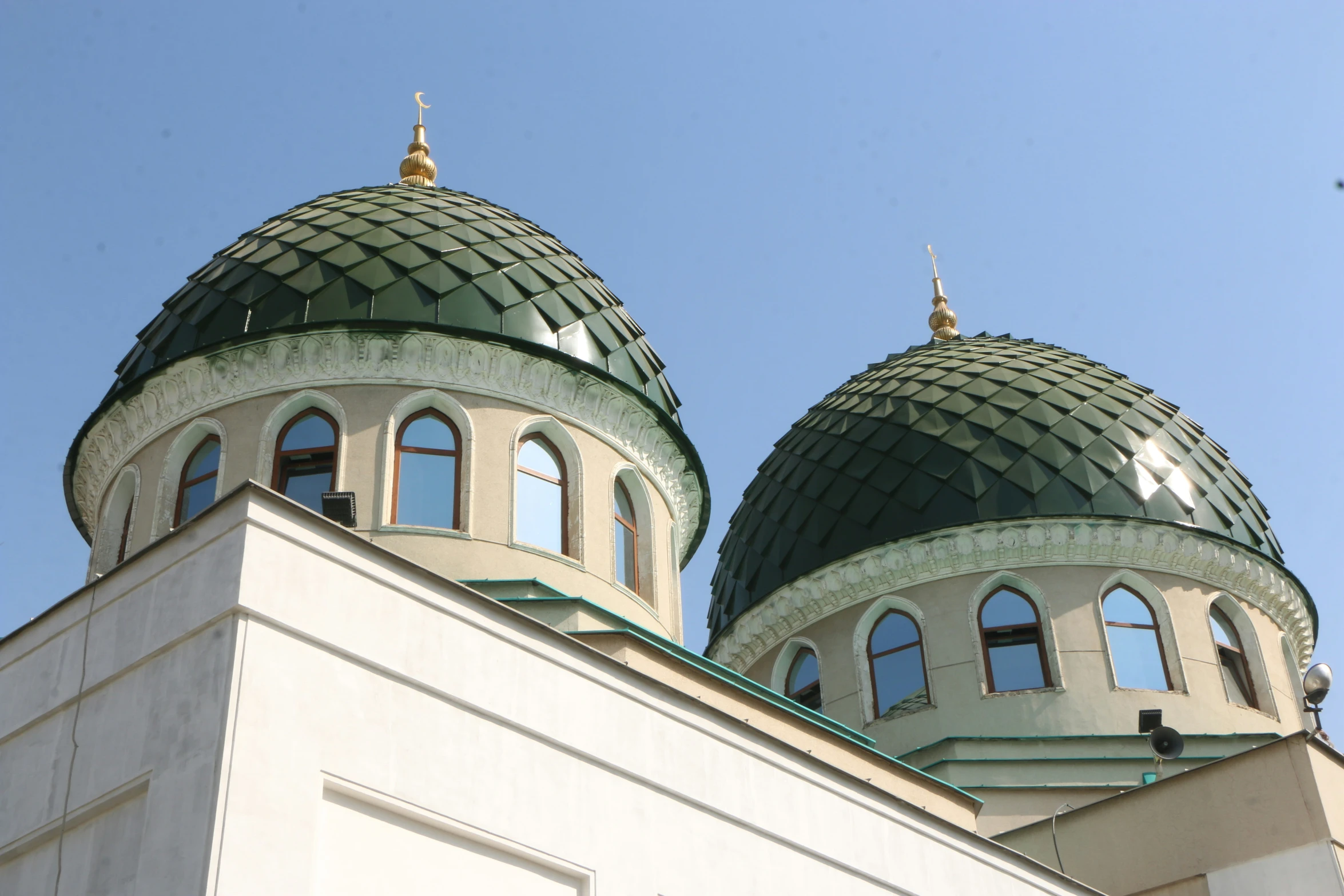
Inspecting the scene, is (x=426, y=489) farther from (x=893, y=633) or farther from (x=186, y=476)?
(x=893, y=633)

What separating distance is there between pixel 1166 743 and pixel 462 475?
7.15 meters

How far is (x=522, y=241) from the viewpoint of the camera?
1489 cm

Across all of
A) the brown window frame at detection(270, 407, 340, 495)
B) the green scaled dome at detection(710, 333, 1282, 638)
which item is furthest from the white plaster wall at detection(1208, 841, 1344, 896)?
the brown window frame at detection(270, 407, 340, 495)

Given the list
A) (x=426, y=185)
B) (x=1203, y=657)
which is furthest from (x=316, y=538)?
(x=1203, y=657)

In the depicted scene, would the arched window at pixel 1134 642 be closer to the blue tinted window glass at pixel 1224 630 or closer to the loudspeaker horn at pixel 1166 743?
the blue tinted window glass at pixel 1224 630

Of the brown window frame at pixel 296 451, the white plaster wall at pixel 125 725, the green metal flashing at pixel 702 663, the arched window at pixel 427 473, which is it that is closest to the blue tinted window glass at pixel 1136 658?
the green metal flashing at pixel 702 663

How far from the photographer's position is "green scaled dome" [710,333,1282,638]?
17781mm

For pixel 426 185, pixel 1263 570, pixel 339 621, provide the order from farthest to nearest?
1. pixel 1263 570
2. pixel 426 185
3. pixel 339 621

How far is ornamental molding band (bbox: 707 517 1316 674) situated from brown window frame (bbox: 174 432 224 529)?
765 cm

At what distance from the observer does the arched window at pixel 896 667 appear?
17062 millimetres

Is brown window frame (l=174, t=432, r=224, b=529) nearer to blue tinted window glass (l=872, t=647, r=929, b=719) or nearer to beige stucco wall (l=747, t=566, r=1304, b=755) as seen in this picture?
beige stucco wall (l=747, t=566, r=1304, b=755)

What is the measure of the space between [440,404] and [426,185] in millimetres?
4540

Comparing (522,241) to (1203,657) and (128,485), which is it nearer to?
(128,485)

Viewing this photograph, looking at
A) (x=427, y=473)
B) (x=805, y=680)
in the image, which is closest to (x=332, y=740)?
(x=427, y=473)
